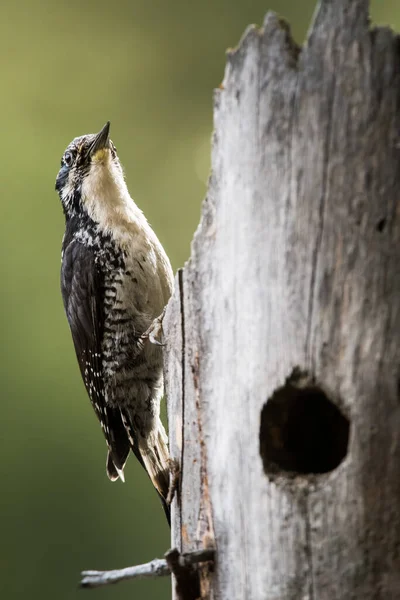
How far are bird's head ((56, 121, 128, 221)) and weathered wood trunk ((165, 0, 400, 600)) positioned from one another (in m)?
1.21

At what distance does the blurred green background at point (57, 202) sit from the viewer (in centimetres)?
438

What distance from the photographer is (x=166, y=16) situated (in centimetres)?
467

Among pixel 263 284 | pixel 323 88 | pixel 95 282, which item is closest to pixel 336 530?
pixel 263 284

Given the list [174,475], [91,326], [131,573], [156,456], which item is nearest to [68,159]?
[91,326]

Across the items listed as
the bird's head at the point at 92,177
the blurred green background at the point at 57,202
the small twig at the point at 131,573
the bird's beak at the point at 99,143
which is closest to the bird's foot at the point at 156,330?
the bird's head at the point at 92,177

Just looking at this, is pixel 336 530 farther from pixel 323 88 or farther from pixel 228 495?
pixel 323 88

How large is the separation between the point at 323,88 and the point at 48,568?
3.49 meters

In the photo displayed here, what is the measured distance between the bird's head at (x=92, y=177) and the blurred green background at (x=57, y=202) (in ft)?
4.51

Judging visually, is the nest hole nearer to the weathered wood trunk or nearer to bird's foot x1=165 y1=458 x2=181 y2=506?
the weathered wood trunk

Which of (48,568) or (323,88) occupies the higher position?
(323,88)

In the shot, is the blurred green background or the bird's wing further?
the blurred green background

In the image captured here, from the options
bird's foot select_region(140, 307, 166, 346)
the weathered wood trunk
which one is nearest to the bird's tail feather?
bird's foot select_region(140, 307, 166, 346)

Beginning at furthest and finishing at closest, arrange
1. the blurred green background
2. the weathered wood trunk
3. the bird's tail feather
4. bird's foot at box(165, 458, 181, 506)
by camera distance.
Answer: the blurred green background < the bird's tail feather < bird's foot at box(165, 458, 181, 506) < the weathered wood trunk

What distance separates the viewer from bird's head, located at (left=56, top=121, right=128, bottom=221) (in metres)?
2.86
